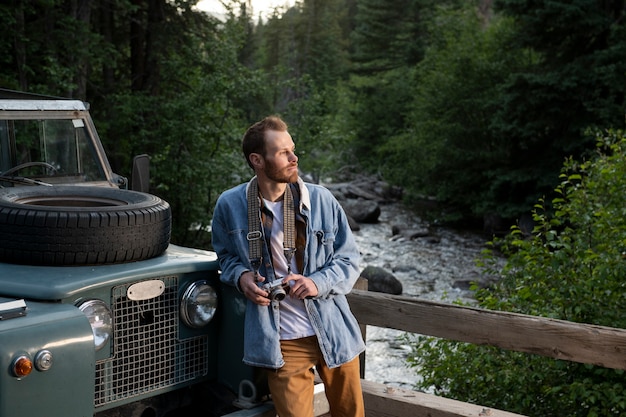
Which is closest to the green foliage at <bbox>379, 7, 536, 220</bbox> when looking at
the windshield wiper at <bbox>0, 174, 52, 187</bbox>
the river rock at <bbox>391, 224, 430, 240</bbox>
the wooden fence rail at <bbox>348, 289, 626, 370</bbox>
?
the river rock at <bbox>391, 224, 430, 240</bbox>

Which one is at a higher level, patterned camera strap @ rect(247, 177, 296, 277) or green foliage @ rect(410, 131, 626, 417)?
patterned camera strap @ rect(247, 177, 296, 277)

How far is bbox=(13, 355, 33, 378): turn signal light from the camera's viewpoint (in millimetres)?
2617

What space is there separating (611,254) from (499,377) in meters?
1.32

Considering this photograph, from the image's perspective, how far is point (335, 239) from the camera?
141 inches

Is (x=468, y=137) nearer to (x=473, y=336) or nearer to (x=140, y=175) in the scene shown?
(x=473, y=336)

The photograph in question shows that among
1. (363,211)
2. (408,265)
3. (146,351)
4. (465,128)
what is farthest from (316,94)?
(146,351)

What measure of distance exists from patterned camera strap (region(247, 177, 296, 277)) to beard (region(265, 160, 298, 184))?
11 cm

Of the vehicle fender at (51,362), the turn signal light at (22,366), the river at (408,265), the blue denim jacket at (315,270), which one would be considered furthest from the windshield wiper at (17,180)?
the river at (408,265)

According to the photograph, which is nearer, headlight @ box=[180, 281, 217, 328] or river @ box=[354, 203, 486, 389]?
headlight @ box=[180, 281, 217, 328]

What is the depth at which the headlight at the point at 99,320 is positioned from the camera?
3.09 metres

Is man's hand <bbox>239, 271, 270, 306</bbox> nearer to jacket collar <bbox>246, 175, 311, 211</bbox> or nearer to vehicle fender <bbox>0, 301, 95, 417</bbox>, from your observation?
jacket collar <bbox>246, 175, 311, 211</bbox>

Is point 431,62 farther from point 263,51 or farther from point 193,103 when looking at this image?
point 263,51

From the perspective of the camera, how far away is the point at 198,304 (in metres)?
3.55

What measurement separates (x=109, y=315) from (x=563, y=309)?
3792 mm
